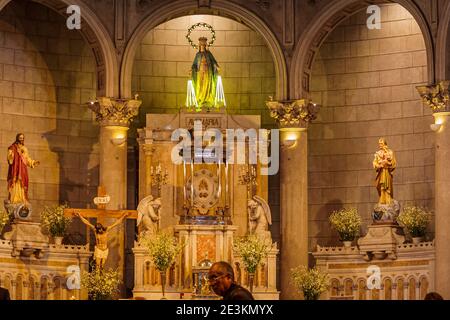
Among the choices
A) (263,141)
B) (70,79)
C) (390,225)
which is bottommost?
(390,225)

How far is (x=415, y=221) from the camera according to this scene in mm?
24203

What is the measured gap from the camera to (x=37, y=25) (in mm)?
27438

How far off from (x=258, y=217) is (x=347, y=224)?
7.11ft

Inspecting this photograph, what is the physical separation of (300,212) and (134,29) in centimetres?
606

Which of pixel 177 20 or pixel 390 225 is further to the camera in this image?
pixel 177 20

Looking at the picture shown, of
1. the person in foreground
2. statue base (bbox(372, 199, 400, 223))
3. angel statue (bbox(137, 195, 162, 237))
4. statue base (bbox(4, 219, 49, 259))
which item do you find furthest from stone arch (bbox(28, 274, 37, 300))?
the person in foreground

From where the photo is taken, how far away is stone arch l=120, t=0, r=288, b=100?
26.0 meters

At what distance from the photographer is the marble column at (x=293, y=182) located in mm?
25359

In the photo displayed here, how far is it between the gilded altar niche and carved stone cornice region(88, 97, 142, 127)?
498 mm

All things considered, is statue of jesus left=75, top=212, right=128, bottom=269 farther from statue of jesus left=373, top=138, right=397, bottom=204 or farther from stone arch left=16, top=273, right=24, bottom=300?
statue of jesus left=373, top=138, right=397, bottom=204
